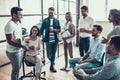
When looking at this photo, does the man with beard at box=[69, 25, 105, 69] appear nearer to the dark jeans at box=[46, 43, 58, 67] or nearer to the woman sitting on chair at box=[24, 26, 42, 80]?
the woman sitting on chair at box=[24, 26, 42, 80]

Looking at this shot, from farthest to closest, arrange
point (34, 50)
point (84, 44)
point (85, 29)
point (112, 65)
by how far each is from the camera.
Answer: point (84, 44), point (85, 29), point (34, 50), point (112, 65)

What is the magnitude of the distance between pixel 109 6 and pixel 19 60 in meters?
5.36

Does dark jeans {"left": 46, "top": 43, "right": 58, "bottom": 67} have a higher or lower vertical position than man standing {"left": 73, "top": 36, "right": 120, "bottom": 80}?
lower

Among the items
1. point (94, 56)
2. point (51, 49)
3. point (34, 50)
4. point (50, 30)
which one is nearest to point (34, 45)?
point (34, 50)

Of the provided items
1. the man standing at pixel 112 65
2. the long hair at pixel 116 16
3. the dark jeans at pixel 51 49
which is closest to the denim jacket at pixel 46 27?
the dark jeans at pixel 51 49

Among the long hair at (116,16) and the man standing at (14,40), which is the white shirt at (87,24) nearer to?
the long hair at (116,16)

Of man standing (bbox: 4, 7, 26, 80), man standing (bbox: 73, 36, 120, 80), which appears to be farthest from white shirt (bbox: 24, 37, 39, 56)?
man standing (bbox: 73, 36, 120, 80)

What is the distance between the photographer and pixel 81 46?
3943 millimetres

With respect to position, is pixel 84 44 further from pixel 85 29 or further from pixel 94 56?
pixel 94 56

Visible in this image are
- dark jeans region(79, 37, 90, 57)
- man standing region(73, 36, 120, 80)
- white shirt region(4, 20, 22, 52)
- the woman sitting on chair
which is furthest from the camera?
Result: dark jeans region(79, 37, 90, 57)

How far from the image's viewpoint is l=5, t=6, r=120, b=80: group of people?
5.39ft

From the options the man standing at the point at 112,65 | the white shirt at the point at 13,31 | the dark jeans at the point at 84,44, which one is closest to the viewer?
Result: the man standing at the point at 112,65

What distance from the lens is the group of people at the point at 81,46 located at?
1.64m

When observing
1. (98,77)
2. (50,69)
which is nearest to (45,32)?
(50,69)
